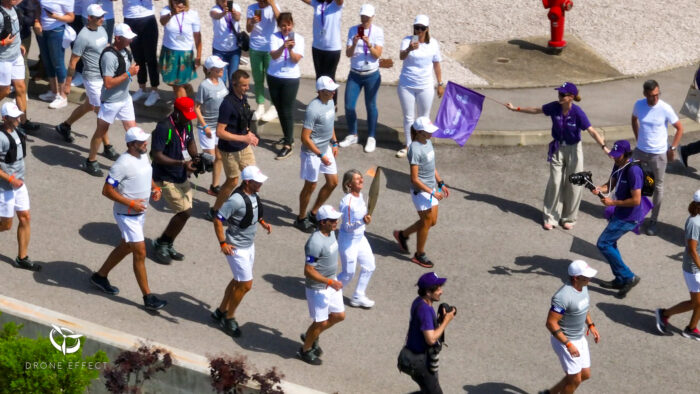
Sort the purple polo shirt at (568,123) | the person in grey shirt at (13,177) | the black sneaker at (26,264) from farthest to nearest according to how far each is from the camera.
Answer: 1. the purple polo shirt at (568,123)
2. the black sneaker at (26,264)
3. the person in grey shirt at (13,177)

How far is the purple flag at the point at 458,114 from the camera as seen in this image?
15297mm

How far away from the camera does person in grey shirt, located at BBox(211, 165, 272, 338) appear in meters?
10.9

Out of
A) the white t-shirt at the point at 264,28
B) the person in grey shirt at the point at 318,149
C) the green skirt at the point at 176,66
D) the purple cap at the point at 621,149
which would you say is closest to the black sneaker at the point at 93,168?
the green skirt at the point at 176,66

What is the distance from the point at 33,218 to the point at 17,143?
180cm

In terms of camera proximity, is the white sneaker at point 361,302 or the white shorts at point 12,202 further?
the white sneaker at point 361,302

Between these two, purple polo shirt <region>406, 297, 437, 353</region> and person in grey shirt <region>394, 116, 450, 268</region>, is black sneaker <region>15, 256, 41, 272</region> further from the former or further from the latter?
purple polo shirt <region>406, 297, 437, 353</region>

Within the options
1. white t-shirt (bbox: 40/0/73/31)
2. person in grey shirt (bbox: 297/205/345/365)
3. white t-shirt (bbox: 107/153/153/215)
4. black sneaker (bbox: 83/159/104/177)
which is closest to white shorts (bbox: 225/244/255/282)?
person in grey shirt (bbox: 297/205/345/365)

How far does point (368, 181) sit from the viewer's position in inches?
586

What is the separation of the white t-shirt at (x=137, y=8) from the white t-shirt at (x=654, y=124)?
6646mm

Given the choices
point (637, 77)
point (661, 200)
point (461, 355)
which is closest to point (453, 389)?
point (461, 355)

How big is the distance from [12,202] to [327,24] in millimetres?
5598

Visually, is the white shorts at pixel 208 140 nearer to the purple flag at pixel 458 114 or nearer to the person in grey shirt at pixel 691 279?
the purple flag at pixel 458 114

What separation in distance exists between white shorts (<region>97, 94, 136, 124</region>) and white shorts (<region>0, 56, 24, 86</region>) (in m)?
1.50

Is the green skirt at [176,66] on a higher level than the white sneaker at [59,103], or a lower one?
higher
